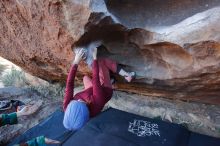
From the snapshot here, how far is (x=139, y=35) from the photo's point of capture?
2084mm

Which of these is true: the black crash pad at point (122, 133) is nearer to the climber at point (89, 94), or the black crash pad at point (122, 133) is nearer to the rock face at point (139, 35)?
the climber at point (89, 94)

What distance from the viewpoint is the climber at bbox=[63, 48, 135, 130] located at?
2.15m

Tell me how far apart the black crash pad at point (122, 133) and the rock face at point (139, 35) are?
1.08ft

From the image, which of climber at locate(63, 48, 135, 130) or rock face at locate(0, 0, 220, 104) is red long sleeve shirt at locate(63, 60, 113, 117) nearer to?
climber at locate(63, 48, 135, 130)

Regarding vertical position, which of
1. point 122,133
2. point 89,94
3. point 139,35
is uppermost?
point 139,35

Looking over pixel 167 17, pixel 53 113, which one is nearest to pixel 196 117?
pixel 167 17

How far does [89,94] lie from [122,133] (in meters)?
0.46

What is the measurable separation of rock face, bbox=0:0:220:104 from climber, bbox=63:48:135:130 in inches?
3.0

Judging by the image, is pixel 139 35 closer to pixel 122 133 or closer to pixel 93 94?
pixel 93 94

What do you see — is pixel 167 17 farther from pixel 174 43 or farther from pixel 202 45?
pixel 202 45

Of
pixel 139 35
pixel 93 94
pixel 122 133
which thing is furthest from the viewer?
pixel 122 133

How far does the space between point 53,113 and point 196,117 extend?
1.40 meters

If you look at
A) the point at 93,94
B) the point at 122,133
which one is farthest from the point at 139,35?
the point at 122,133

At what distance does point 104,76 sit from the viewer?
2.36 meters
